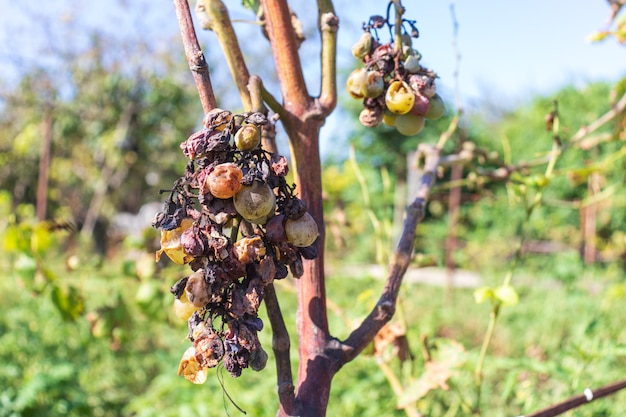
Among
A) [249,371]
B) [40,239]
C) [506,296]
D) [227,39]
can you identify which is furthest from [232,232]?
[249,371]

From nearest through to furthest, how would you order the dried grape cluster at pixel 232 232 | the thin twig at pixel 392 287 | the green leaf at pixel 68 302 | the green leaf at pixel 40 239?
the dried grape cluster at pixel 232 232
the thin twig at pixel 392 287
the green leaf at pixel 68 302
the green leaf at pixel 40 239

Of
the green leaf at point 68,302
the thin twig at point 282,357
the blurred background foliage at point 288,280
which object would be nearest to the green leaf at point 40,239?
the blurred background foliage at point 288,280

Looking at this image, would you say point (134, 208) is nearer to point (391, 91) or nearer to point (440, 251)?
point (440, 251)

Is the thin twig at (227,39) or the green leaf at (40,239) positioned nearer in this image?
the thin twig at (227,39)

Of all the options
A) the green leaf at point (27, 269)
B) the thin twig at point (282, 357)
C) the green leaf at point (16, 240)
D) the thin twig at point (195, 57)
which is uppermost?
the green leaf at point (16, 240)

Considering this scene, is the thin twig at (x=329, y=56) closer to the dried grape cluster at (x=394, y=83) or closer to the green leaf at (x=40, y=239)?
the dried grape cluster at (x=394, y=83)

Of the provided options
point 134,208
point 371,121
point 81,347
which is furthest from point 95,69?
point 371,121

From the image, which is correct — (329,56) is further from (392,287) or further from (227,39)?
(392,287)
